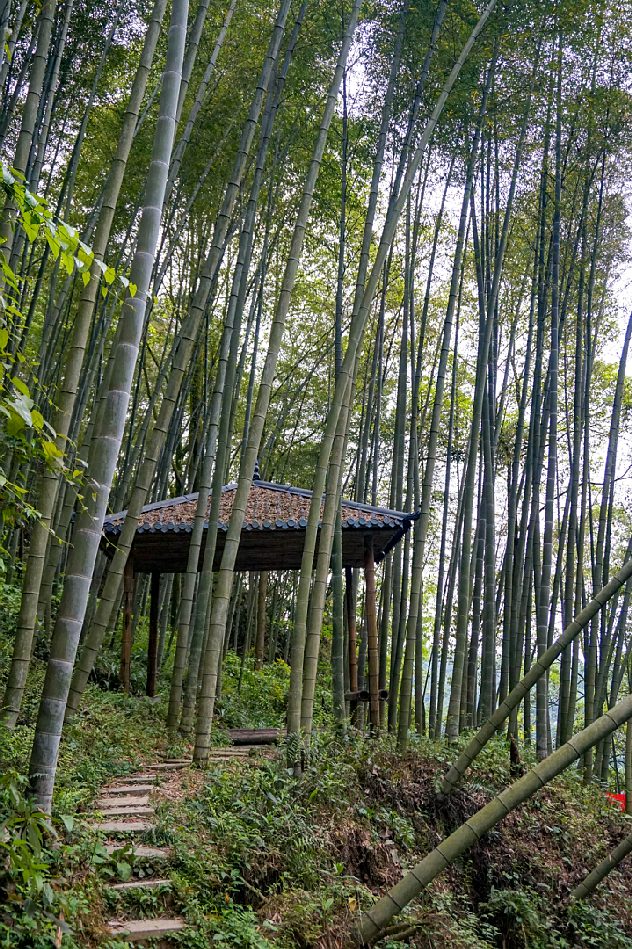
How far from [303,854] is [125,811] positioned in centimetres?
75

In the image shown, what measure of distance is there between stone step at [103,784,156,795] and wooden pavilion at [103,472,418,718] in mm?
2141

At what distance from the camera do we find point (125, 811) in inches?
118

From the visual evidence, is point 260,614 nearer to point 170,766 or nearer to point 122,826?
point 170,766

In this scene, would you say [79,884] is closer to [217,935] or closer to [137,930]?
[137,930]

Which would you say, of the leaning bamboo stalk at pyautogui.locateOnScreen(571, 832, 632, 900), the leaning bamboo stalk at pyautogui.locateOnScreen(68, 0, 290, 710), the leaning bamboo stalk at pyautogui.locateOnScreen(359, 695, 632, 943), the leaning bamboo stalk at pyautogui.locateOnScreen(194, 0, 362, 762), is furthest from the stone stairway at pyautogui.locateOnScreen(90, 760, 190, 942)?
the leaning bamboo stalk at pyautogui.locateOnScreen(571, 832, 632, 900)

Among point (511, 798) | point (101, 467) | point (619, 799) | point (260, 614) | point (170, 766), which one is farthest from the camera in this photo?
point (260, 614)

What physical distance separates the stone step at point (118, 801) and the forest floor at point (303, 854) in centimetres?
5

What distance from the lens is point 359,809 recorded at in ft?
11.0

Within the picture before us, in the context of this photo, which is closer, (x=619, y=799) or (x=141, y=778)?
(x=141, y=778)

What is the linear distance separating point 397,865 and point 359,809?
1.08 feet

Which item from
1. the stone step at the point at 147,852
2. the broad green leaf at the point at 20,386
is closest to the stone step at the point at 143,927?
the stone step at the point at 147,852

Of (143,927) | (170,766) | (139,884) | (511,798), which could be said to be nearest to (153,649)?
(170,766)

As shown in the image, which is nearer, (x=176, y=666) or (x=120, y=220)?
(x=176, y=666)

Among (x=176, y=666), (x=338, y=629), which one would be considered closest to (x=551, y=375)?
(x=338, y=629)
